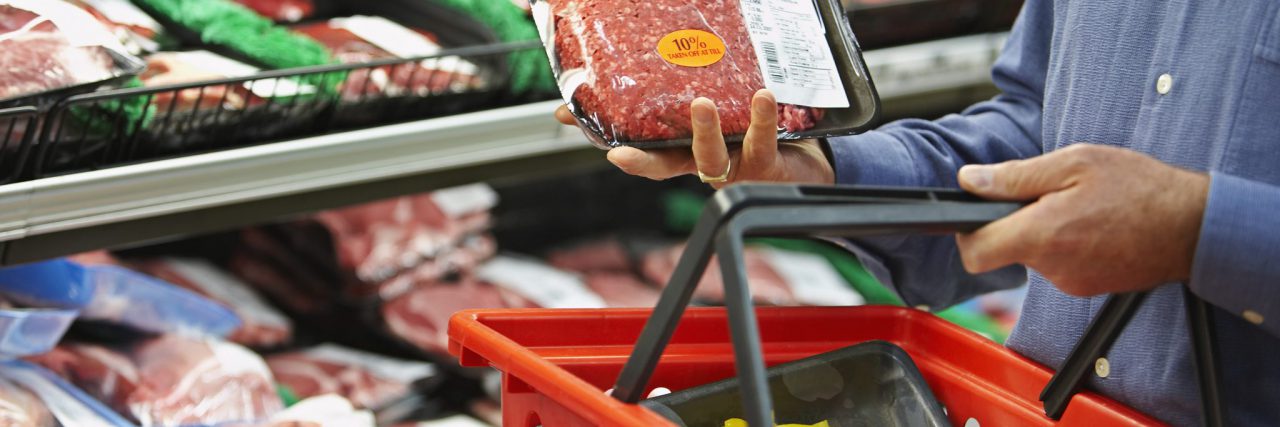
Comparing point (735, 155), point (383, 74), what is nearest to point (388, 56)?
point (383, 74)

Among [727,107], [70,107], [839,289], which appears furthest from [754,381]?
[839,289]

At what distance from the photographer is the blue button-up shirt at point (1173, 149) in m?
0.93

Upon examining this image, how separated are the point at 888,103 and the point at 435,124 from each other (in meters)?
1.01

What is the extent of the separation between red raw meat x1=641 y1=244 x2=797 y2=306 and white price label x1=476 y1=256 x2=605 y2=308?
0.23 meters

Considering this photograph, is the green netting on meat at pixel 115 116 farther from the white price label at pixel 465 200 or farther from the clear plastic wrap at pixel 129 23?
the white price label at pixel 465 200

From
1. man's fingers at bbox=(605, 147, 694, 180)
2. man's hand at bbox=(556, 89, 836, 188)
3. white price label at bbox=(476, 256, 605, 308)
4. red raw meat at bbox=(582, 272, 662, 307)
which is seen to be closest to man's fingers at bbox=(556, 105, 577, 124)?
man's hand at bbox=(556, 89, 836, 188)

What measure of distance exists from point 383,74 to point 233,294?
0.50 m

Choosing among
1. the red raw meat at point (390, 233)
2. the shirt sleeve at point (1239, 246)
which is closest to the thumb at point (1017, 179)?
the shirt sleeve at point (1239, 246)

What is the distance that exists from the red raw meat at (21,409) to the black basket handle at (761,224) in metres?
0.96

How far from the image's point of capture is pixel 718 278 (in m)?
2.62

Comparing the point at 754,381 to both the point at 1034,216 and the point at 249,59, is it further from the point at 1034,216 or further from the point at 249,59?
the point at 249,59

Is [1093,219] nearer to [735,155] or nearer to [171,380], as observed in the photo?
[735,155]

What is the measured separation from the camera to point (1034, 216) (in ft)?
2.95

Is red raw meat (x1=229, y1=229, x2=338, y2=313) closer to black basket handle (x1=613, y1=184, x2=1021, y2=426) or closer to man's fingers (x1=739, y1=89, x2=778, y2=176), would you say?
man's fingers (x1=739, y1=89, x2=778, y2=176)
